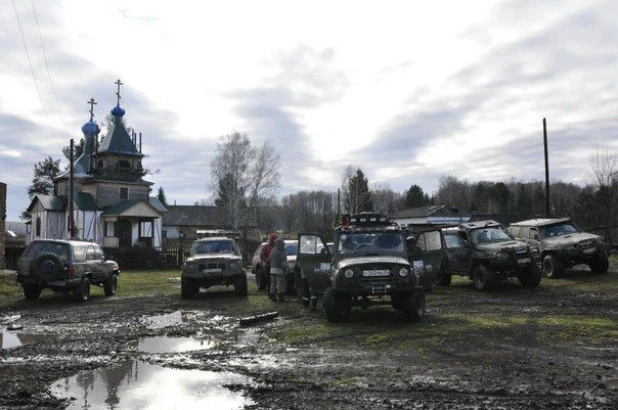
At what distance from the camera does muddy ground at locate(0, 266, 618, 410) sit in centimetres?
624

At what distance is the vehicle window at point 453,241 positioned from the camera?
59.8ft

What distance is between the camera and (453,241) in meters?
18.5

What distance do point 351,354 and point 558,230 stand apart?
Result: 45.5 feet

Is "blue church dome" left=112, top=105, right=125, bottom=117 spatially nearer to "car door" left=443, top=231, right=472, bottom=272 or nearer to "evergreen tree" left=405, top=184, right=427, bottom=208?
"car door" left=443, top=231, right=472, bottom=272

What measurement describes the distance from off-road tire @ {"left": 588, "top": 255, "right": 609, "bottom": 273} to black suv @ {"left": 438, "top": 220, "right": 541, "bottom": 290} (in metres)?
3.05

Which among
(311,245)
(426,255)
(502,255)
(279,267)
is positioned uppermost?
(311,245)

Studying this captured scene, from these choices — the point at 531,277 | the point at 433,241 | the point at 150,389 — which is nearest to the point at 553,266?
the point at 531,277

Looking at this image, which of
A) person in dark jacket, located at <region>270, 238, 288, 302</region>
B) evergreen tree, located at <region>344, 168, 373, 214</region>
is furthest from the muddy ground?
evergreen tree, located at <region>344, 168, 373, 214</region>

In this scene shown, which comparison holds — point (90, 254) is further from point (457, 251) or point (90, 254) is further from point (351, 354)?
point (351, 354)

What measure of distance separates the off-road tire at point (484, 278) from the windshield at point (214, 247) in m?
7.69

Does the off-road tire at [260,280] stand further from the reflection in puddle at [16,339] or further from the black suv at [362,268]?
the reflection in puddle at [16,339]

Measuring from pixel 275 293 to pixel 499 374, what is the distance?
9.61 metres

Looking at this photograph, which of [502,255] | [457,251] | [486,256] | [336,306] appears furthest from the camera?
[457,251]

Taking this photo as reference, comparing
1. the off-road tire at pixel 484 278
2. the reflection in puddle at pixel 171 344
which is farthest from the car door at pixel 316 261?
the off-road tire at pixel 484 278
